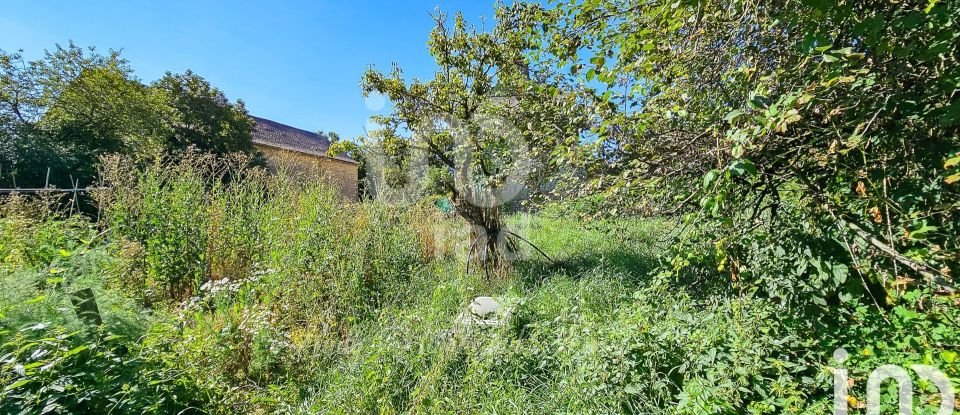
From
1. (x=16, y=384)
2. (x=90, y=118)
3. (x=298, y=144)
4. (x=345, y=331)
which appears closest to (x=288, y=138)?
(x=298, y=144)

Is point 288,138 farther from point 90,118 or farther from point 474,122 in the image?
point 474,122

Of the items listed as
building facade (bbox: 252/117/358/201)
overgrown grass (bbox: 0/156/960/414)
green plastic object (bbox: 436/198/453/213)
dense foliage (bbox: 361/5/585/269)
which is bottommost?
overgrown grass (bbox: 0/156/960/414)

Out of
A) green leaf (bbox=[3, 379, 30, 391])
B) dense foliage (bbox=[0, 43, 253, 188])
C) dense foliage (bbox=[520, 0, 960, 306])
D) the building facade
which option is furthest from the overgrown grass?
the building facade

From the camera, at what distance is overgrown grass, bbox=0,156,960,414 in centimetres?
178

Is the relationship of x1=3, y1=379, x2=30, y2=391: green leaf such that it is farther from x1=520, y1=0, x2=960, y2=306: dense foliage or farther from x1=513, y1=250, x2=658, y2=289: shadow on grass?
x1=513, y1=250, x2=658, y2=289: shadow on grass

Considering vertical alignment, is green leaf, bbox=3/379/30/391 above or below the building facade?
below

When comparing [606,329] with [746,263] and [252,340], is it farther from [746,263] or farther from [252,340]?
[252,340]

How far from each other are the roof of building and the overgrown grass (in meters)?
15.7

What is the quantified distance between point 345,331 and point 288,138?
71.9 ft

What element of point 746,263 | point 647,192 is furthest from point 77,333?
point 746,263

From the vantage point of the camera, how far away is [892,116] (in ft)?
5.31

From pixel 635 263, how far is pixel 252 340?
4.26 meters

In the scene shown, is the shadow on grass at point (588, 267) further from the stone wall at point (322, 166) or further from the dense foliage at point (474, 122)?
the stone wall at point (322, 166)

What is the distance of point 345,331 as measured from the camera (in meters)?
3.16
